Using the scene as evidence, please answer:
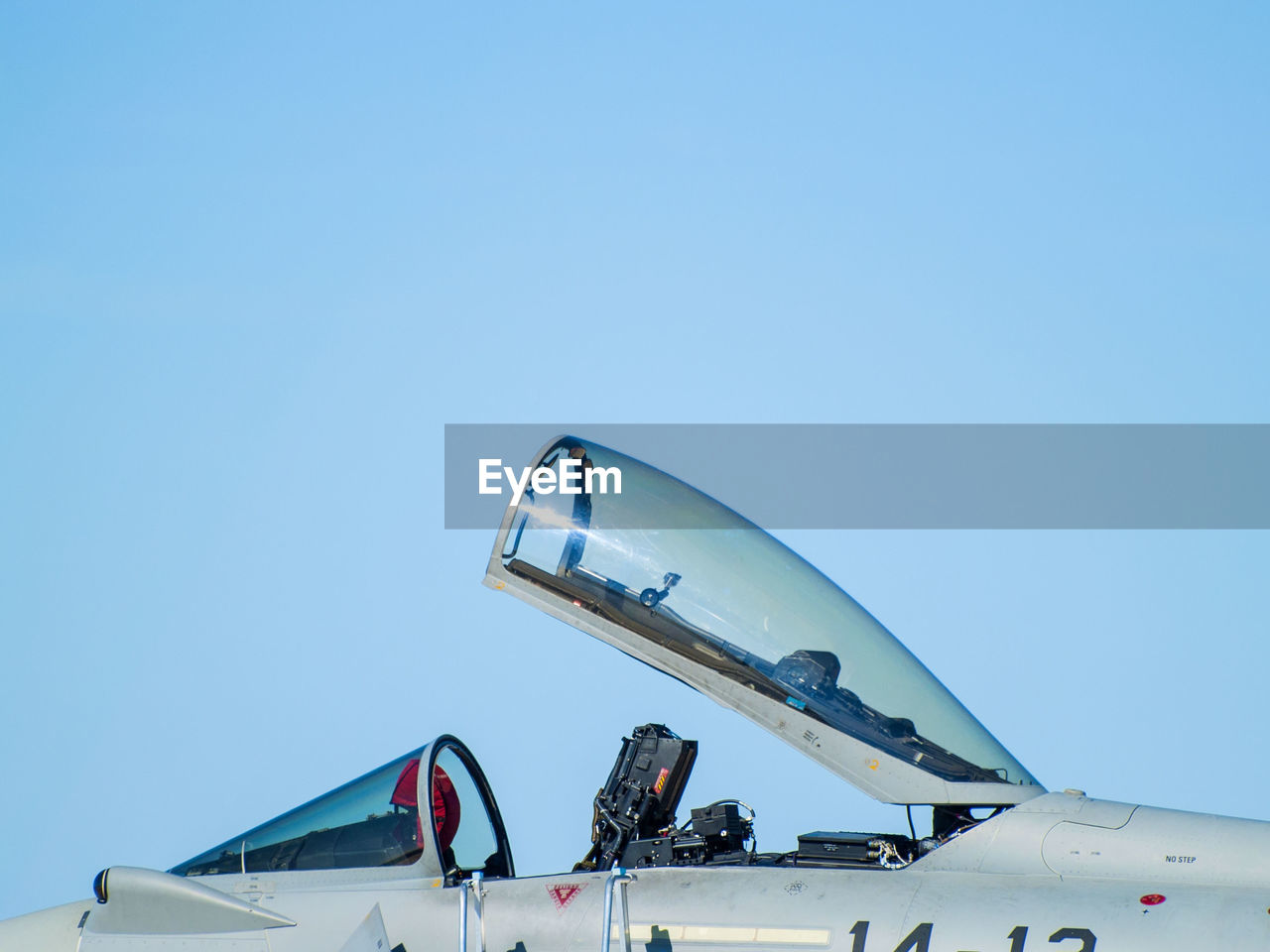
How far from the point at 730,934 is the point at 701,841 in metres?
0.74

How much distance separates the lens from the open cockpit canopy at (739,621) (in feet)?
22.4

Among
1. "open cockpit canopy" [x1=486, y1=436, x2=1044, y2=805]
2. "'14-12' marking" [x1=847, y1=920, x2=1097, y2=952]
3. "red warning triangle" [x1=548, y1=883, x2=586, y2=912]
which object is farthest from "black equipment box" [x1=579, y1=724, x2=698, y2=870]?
"'14-12' marking" [x1=847, y1=920, x2=1097, y2=952]

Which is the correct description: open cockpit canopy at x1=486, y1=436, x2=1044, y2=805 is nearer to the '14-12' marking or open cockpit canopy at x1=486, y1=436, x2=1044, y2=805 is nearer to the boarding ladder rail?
the '14-12' marking

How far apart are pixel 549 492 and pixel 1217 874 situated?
136 inches

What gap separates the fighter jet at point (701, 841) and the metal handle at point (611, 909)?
0.01m

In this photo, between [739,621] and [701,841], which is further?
[739,621]

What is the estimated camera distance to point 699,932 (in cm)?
632

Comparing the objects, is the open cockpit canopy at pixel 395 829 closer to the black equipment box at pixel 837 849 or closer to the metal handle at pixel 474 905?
Answer: the metal handle at pixel 474 905

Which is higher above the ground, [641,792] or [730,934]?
[641,792]

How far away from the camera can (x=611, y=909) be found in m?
6.45

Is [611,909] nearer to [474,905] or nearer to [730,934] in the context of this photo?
[730,934]

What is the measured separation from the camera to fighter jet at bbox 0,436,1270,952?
6.01 meters

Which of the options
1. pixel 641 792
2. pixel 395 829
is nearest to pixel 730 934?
pixel 641 792

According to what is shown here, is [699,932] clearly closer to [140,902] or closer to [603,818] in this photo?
[603,818]
